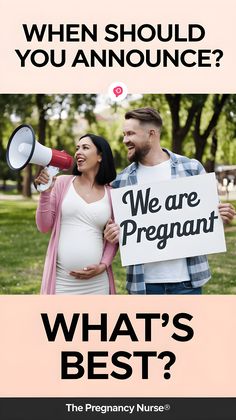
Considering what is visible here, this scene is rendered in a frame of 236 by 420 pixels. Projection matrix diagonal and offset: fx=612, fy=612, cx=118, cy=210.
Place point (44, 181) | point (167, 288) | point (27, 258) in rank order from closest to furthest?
point (44, 181) < point (167, 288) < point (27, 258)

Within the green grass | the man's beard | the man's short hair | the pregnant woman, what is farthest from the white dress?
the green grass

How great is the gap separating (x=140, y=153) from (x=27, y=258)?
3.95 metres

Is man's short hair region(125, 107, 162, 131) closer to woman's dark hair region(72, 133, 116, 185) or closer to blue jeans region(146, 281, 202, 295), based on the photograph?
woman's dark hair region(72, 133, 116, 185)

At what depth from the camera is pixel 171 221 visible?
2963 millimetres

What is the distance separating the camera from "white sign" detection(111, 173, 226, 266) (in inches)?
114

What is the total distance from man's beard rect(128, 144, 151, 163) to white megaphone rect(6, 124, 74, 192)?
306 mm

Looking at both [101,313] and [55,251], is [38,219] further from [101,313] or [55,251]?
[101,313]

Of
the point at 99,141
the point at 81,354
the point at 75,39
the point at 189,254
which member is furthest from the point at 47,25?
the point at 81,354

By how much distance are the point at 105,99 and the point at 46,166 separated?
3.11 meters
